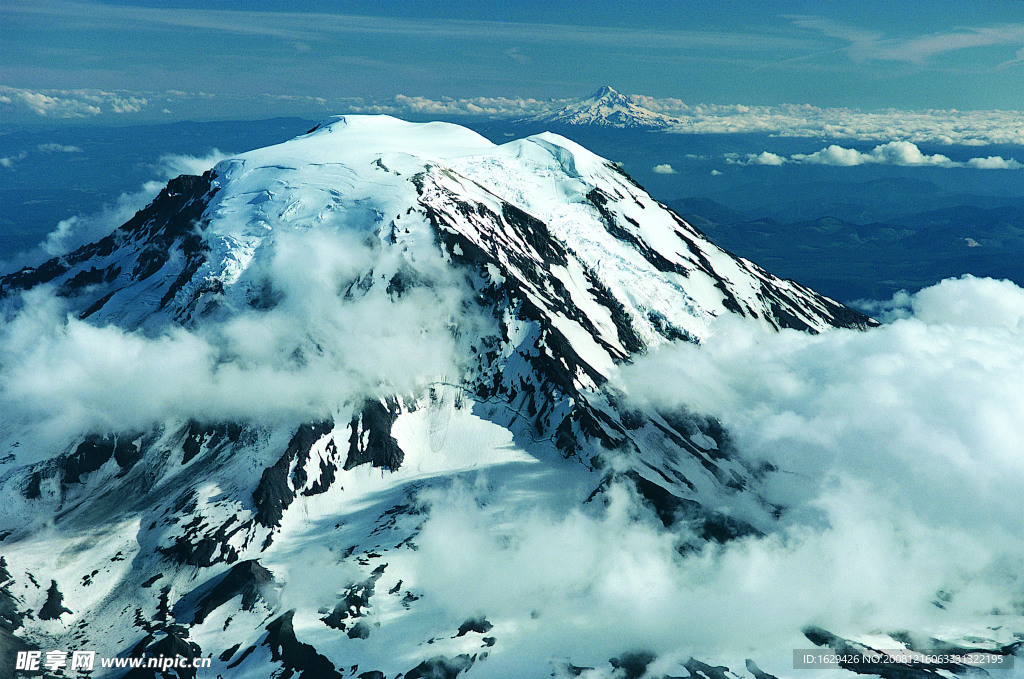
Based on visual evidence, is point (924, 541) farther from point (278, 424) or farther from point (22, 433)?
point (22, 433)

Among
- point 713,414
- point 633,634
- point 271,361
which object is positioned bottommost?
point 633,634

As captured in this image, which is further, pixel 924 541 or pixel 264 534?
pixel 924 541

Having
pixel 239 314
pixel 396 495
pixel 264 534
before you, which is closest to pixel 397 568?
pixel 396 495

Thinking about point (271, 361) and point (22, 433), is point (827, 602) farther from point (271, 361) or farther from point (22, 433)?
point (22, 433)

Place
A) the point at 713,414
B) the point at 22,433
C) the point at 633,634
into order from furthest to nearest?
the point at 713,414, the point at 22,433, the point at 633,634

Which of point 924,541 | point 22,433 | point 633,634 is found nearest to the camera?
point 633,634

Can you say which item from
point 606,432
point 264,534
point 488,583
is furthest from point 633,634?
point 264,534

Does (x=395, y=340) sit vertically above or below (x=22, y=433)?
above
